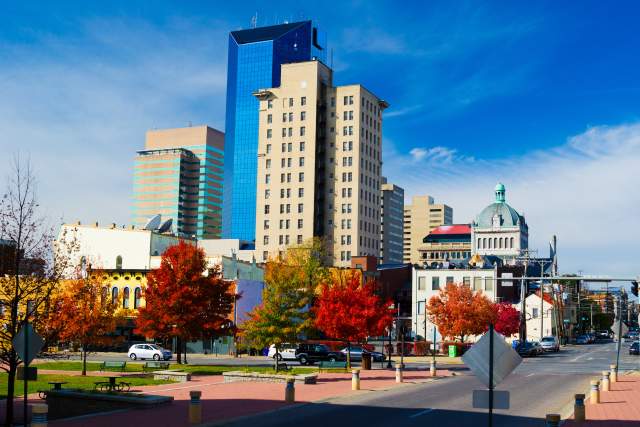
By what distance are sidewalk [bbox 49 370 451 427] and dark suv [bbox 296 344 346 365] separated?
36.6 feet

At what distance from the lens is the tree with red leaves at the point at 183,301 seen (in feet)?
158

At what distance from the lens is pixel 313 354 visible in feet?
191

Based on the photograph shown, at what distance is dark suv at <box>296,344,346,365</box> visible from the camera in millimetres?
58094

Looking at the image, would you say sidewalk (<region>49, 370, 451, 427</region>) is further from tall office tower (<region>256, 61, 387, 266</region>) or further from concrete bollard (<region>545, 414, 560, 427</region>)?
tall office tower (<region>256, 61, 387, 266</region>)

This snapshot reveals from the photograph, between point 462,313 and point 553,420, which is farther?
point 462,313

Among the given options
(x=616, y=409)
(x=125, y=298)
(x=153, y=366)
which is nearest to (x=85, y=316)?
(x=153, y=366)

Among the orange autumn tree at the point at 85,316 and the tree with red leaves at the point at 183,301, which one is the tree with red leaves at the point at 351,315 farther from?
the orange autumn tree at the point at 85,316

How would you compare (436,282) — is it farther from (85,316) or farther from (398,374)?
(85,316)

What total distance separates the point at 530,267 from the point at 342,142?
144 feet

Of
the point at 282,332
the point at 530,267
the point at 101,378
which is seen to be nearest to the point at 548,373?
the point at 282,332

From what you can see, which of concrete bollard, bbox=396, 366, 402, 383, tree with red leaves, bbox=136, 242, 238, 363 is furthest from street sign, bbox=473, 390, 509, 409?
tree with red leaves, bbox=136, 242, 238, 363

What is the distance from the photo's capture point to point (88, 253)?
277ft

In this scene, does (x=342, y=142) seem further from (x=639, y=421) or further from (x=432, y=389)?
(x=639, y=421)

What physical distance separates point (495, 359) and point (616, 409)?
701 inches
